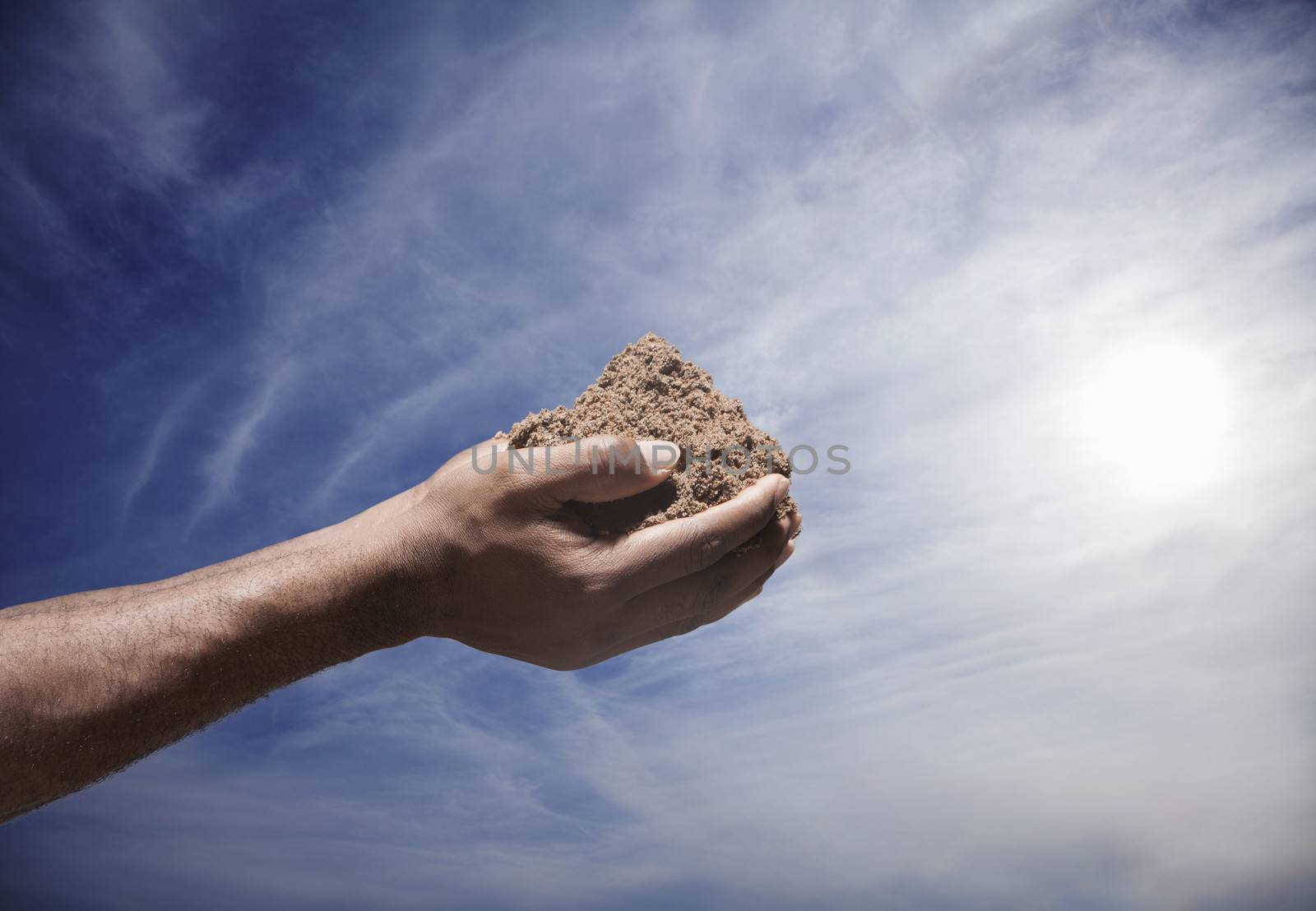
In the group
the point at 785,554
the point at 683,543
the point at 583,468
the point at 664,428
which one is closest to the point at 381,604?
the point at 583,468

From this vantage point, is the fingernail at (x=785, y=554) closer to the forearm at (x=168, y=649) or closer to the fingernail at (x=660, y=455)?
the fingernail at (x=660, y=455)

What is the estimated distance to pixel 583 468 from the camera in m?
3.38

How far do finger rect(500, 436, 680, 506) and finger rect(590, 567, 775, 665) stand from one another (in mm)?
841

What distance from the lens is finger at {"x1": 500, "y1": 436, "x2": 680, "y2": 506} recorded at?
133 inches

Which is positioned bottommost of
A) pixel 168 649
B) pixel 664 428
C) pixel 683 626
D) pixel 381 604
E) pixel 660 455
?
pixel 168 649

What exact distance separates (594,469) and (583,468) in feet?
0.16

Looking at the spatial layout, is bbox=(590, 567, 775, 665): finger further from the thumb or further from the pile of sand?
the thumb

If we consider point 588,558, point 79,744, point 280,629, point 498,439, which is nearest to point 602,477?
point 588,558

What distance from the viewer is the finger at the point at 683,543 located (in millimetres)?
3490

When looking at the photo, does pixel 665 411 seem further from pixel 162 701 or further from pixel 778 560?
pixel 162 701

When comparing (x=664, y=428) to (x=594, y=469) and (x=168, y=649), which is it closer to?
(x=594, y=469)

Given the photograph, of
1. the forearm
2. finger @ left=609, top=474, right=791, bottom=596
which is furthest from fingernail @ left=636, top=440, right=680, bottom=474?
the forearm

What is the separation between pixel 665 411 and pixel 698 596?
1.14m

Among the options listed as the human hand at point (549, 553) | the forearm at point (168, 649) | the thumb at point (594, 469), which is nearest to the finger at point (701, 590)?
the human hand at point (549, 553)
